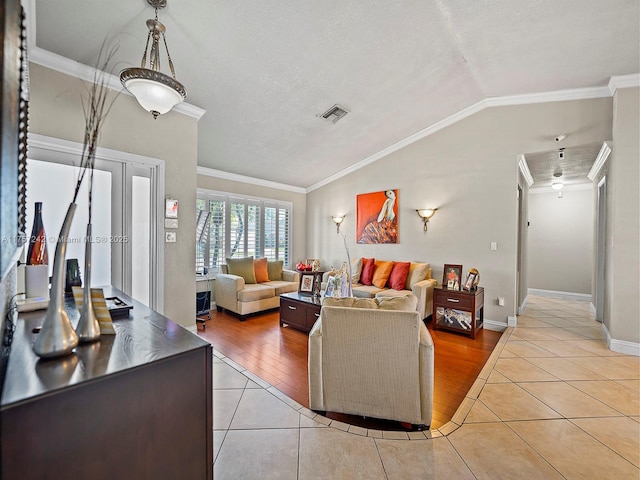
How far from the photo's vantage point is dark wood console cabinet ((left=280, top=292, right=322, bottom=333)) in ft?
12.0

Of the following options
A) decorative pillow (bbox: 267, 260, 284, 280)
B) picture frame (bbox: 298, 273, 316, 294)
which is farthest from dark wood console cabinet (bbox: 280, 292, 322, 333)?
decorative pillow (bbox: 267, 260, 284, 280)

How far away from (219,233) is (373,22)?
4.02m

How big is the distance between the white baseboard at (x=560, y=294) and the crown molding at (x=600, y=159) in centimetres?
260

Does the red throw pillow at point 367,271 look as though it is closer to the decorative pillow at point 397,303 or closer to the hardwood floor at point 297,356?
the hardwood floor at point 297,356

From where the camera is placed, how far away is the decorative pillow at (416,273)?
182 inches

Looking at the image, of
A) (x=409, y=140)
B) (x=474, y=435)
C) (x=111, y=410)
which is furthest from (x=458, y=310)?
(x=111, y=410)

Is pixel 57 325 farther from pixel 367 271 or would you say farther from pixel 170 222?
pixel 367 271

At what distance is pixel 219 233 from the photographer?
209 inches

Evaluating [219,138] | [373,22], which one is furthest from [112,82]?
[373,22]

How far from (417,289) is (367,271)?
1.15 metres

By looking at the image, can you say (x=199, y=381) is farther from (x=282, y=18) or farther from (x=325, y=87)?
(x=325, y=87)

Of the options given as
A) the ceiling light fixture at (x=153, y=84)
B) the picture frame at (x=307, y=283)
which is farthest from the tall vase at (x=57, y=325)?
the picture frame at (x=307, y=283)

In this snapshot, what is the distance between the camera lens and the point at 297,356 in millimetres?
3104

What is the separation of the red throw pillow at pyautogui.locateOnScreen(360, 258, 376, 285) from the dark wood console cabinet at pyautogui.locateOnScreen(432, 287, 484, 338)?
4.36 feet
